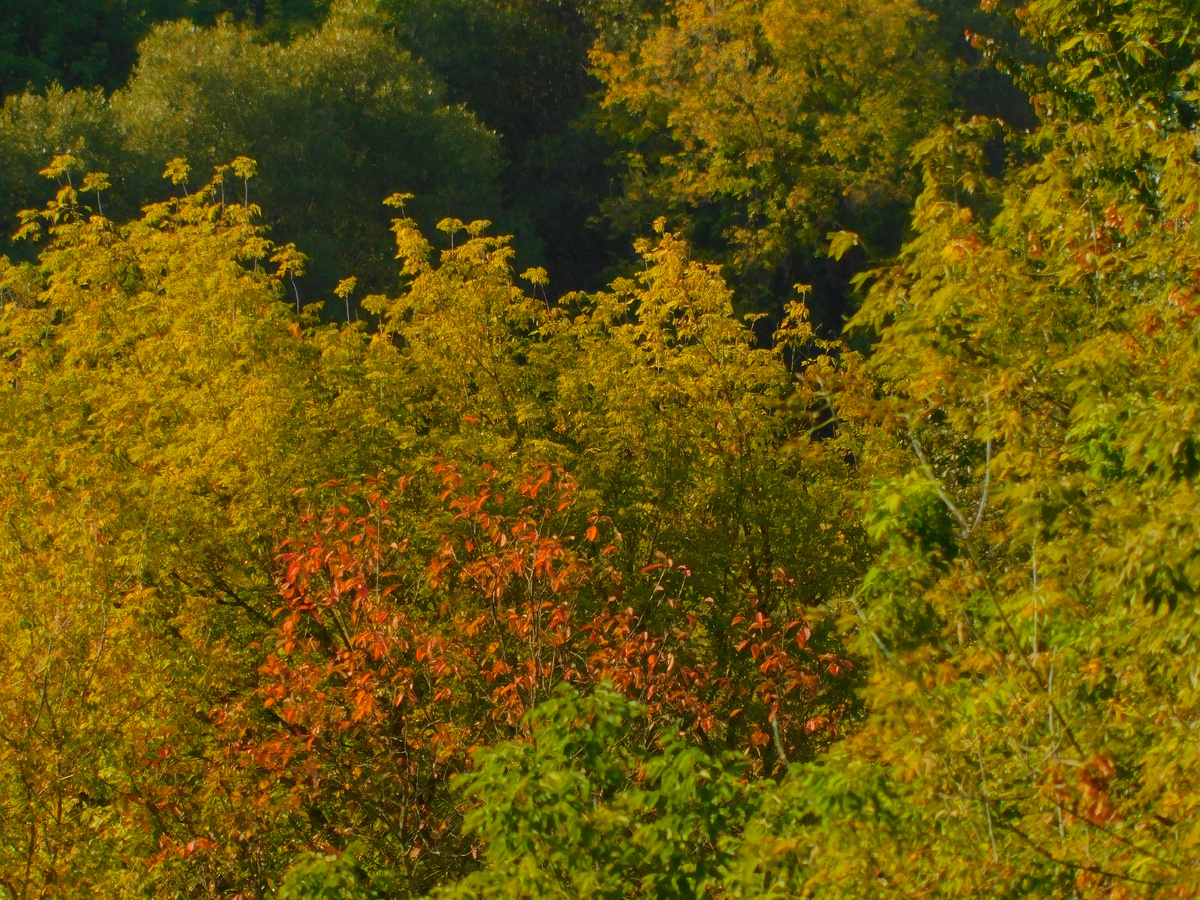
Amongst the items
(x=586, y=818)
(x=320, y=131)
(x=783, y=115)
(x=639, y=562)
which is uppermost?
(x=783, y=115)

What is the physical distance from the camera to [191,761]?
792cm

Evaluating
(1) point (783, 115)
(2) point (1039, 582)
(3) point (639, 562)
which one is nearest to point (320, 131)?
(1) point (783, 115)

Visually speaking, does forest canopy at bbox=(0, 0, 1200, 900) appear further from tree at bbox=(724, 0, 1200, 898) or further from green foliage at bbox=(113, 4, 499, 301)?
green foliage at bbox=(113, 4, 499, 301)

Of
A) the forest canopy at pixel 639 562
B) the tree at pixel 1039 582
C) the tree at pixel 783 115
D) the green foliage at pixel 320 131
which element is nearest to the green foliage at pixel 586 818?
the forest canopy at pixel 639 562

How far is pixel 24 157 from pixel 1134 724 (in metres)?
22.3

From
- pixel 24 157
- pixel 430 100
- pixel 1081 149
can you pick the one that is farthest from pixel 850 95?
pixel 1081 149

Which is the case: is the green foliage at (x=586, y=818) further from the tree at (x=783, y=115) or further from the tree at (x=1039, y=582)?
the tree at (x=783, y=115)

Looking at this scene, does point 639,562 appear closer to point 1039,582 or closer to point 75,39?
point 1039,582

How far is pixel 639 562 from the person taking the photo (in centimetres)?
1177

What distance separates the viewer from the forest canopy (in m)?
4.73

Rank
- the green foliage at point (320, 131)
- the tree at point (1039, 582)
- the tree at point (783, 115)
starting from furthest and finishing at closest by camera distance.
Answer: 1. the tree at point (783, 115)
2. the green foliage at point (320, 131)
3. the tree at point (1039, 582)

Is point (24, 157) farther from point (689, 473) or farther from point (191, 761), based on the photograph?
point (191, 761)

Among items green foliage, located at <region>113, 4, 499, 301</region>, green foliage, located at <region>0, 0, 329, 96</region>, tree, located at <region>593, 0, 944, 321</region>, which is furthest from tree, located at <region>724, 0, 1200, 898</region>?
green foliage, located at <region>0, 0, 329, 96</region>

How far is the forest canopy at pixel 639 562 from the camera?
15.5 ft
